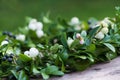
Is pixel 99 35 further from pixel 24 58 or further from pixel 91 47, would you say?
pixel 24 58

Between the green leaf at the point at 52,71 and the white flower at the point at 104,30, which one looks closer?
the green leaf at the point at 52,71

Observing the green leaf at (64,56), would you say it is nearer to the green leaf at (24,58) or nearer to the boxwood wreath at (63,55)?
the boxwood wreath at (63,55)

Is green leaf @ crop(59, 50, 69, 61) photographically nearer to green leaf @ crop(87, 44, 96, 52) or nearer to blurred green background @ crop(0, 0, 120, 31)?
green leaf @ crop(87, 44, 96, 52)

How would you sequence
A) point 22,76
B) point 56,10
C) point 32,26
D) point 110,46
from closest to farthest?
point 22,76, point 110,46, point 32,26, point 56,10

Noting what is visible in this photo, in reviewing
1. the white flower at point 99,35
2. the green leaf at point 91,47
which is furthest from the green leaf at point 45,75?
the white flower at point 99,35

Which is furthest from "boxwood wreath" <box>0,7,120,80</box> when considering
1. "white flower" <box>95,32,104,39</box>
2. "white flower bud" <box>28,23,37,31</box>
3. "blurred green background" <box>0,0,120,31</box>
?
"blurred green background" <box>0,0,120,31</box>

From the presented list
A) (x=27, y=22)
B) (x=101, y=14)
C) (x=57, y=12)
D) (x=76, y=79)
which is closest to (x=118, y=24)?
(x=76, y=79)

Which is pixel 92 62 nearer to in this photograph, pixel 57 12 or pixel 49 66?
pixel 49 66

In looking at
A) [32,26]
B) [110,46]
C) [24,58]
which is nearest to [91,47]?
[110,46]
